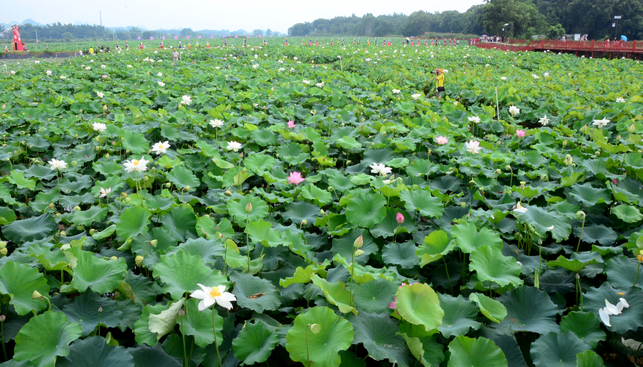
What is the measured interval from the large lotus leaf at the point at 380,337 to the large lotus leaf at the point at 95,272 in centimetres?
84

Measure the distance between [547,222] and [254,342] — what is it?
1.46 m

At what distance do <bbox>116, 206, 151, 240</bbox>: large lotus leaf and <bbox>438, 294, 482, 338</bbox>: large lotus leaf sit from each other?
131 cm

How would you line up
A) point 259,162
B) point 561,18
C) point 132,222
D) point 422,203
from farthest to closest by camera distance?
point 561,18 → point 259,162 → point 422,203 → point 132,222

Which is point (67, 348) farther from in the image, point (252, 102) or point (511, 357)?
point (252, 102)

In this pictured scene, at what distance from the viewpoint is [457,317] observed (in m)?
1.35

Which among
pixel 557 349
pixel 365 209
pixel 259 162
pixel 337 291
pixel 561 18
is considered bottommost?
pixel 557 349

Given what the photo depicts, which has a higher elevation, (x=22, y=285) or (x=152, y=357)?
(x=22, y=285)

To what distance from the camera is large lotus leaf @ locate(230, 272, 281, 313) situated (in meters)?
1.36

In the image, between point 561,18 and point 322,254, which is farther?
point 561,18

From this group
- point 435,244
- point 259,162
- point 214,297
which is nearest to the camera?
point 214,297

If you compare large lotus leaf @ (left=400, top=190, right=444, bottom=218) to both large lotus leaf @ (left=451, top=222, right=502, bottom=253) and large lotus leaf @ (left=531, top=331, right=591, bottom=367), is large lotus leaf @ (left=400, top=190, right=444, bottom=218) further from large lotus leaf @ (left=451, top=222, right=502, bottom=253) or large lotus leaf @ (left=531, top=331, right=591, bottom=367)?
large lotus leaf @ (left=531, top=331, right=591, bottom=367)

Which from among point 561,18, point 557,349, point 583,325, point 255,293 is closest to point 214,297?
point 255,293

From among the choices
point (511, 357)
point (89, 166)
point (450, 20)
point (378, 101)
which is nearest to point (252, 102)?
point (378, 101)

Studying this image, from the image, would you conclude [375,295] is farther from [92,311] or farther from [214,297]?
[92,311]
